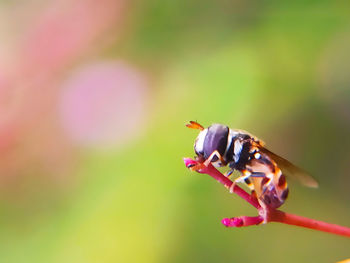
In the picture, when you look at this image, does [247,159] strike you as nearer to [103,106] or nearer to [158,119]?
[158,119]

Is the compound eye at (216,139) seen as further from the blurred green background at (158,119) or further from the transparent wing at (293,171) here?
the blurred green background at (158,119)

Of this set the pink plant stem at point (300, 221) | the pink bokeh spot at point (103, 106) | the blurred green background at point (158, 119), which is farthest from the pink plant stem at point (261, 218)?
the pink bokeh spot at point (103, 106)

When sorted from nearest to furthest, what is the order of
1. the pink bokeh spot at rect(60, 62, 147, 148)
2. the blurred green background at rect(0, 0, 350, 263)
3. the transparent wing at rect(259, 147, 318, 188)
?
the transparent wing at rect(259, 147, 318, 188), the blurred green background at rect(0, 0, 350, 263), the pink bokeh spot at rect(60, 62, 147, 148)

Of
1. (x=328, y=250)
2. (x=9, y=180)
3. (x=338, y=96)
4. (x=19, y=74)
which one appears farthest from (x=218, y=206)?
(x=19, y=74)

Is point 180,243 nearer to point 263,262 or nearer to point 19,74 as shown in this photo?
point 263,262

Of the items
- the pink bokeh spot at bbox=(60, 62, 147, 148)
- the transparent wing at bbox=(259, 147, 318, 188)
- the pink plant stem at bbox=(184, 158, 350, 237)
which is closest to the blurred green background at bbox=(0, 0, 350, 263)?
the pink bokeh spot at bbox=(60, 62, 147, 148)

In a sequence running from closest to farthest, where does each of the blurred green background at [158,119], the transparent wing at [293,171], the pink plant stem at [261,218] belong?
the pink plant stem at [261,218] → the transparent wing at [293,171] → the blurred green background at [158,119]

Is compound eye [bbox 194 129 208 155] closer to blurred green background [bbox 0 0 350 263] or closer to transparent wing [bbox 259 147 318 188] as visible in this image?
transparent wing [bbox 259 147 318 188]
